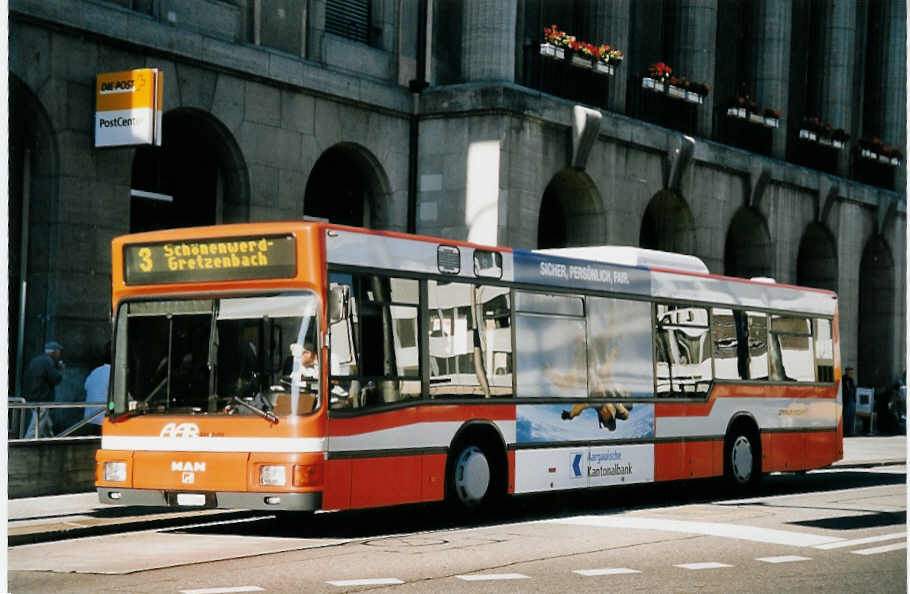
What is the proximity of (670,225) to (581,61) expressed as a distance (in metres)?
4.81

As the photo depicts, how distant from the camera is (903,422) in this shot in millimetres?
39500

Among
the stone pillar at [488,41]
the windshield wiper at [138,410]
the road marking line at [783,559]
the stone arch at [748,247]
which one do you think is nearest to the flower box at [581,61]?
the stone pillar at [488,41]

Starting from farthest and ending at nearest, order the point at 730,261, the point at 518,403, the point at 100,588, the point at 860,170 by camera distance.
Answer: the point at 860,170
the point at 730,261
the point at 518,403
the point at 100,588

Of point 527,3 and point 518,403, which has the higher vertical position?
point 527,3

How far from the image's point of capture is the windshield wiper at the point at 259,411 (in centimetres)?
1333

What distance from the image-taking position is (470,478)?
49.8 ft

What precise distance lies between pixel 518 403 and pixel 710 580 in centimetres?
529

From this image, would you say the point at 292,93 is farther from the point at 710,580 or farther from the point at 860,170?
the point at 860,170

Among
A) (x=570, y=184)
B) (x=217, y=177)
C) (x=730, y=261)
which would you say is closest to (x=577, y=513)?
(x=217, y=177)

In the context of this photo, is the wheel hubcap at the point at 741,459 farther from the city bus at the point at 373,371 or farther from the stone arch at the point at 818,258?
the stone arch at the point at 818,258

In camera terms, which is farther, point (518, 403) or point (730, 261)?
point (730, 261)

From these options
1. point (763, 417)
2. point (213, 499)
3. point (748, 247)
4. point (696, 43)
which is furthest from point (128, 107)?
point (748, 247)

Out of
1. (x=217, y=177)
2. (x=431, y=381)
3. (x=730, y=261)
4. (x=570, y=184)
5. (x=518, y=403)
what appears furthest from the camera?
(x=730, y=261)

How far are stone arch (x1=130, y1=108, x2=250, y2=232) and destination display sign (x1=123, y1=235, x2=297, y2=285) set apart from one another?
7.48 m
